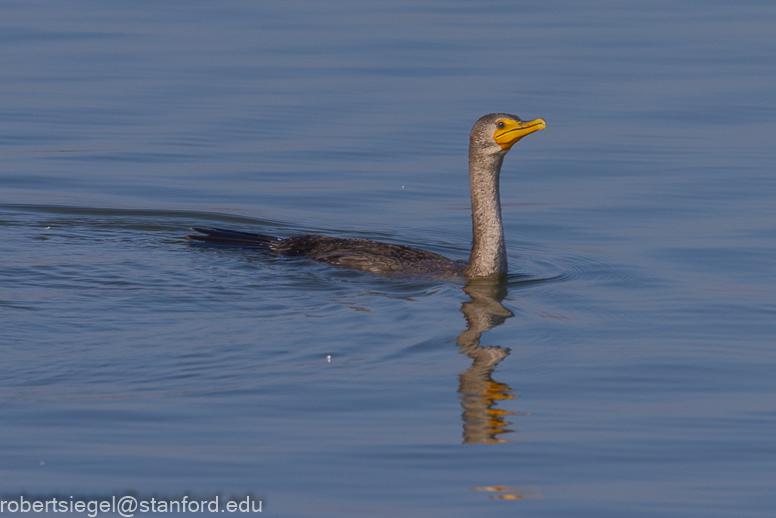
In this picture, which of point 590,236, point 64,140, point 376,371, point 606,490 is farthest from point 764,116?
point 606,490

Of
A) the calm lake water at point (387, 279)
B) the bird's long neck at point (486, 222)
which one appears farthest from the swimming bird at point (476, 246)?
the calm lake water at point (387, 279)

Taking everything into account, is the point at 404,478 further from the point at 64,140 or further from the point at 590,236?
the point at 64,140

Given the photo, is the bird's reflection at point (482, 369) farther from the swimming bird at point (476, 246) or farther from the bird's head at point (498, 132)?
the bird's head at point (498, 132)

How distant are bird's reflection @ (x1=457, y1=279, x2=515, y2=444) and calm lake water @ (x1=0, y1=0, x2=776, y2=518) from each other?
0.10ft

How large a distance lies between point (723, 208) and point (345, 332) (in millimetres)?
5739

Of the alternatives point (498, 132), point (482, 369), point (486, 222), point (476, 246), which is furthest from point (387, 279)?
point (482, 369)

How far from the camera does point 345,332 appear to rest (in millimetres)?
8867

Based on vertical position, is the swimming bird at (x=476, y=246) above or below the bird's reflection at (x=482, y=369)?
above

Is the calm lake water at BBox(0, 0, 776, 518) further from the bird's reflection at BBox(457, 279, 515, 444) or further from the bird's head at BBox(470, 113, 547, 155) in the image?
the bird's head at BBox(470, 113, 547, 155)

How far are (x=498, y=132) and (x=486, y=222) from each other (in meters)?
0.82

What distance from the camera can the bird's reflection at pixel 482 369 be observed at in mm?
7094

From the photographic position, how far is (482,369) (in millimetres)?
8234

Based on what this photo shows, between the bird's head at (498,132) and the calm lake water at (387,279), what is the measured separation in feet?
3.85

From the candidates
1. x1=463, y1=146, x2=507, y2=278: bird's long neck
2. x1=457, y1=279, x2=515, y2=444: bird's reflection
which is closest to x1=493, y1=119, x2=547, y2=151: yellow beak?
x1=463, y1=146, x2=507, y2=278: bird's long neck
